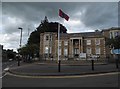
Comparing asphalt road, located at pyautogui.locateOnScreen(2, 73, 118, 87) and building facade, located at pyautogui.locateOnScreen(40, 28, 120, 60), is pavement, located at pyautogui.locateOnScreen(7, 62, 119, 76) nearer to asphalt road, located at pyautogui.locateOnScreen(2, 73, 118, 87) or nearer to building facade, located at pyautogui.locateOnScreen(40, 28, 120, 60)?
asphalt road, located at pyautogui.locateOnScreen(2, 73, 118, 87)

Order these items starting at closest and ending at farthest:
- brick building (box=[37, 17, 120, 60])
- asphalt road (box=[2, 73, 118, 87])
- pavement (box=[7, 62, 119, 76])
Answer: asphalt road (box=[2, 73, 118, 87]) < pavement (box=[7, 62, 119, 76]) < brick building (box=[37, 17, 120, 60])

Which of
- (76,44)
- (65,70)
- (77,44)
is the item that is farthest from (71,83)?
(76,44)

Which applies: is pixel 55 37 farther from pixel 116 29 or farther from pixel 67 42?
pixel 116 29

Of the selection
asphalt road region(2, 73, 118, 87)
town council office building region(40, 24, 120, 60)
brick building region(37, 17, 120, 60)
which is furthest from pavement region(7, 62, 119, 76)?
town council office building region(40, 24, 120, 60)

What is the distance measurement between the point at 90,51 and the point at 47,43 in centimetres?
1324

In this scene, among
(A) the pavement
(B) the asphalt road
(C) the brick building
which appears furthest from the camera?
(C) the brick building

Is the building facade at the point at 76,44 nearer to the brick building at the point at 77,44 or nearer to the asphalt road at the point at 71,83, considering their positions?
the brick building at the point at 77,44

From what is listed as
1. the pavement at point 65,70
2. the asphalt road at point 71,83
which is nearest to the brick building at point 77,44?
the pavement at point 65,70

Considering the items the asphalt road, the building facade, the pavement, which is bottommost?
the asphalt road

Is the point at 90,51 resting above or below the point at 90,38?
below

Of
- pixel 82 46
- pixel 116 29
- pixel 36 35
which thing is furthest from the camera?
pixel 36 35

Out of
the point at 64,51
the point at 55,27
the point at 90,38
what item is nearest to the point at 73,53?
the point at 64,51

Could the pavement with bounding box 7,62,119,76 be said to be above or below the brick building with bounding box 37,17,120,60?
below

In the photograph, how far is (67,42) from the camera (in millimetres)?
59375
